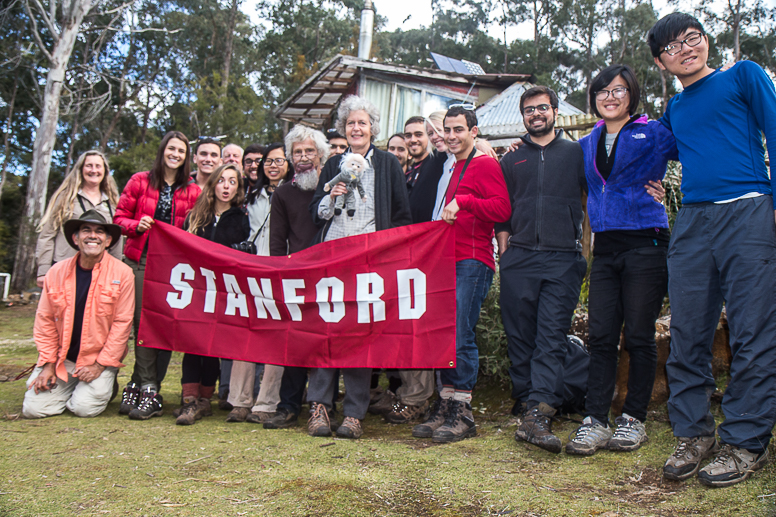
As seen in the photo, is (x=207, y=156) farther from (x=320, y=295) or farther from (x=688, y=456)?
(x=688, y=456)

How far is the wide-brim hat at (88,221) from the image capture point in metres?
4.52

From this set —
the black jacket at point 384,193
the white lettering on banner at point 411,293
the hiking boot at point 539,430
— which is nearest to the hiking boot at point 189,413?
the black jacket at point 384,193

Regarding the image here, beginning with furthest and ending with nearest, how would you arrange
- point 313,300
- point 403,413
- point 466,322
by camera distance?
point 403,413, point 313,300, point 466,322

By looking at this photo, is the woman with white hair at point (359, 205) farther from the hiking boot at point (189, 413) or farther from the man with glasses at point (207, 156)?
the man with glasses at point (207, 156)

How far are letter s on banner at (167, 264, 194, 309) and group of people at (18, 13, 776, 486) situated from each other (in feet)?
1.06

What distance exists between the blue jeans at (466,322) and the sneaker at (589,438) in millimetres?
805

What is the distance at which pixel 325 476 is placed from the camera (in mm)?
3012

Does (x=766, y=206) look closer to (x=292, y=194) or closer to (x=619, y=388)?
(x=619, y=388)

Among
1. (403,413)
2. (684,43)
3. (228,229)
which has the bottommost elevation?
(403,413)

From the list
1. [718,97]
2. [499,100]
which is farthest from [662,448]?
[499,100]

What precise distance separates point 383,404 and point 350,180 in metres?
1.87

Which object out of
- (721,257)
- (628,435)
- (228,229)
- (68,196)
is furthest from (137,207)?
(721,257)

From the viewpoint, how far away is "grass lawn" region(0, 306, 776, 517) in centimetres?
258

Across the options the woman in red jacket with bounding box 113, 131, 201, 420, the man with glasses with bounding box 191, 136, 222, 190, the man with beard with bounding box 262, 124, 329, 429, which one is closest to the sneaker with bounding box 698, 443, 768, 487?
the man with beard with bounding box 262, 124, 329, 429
